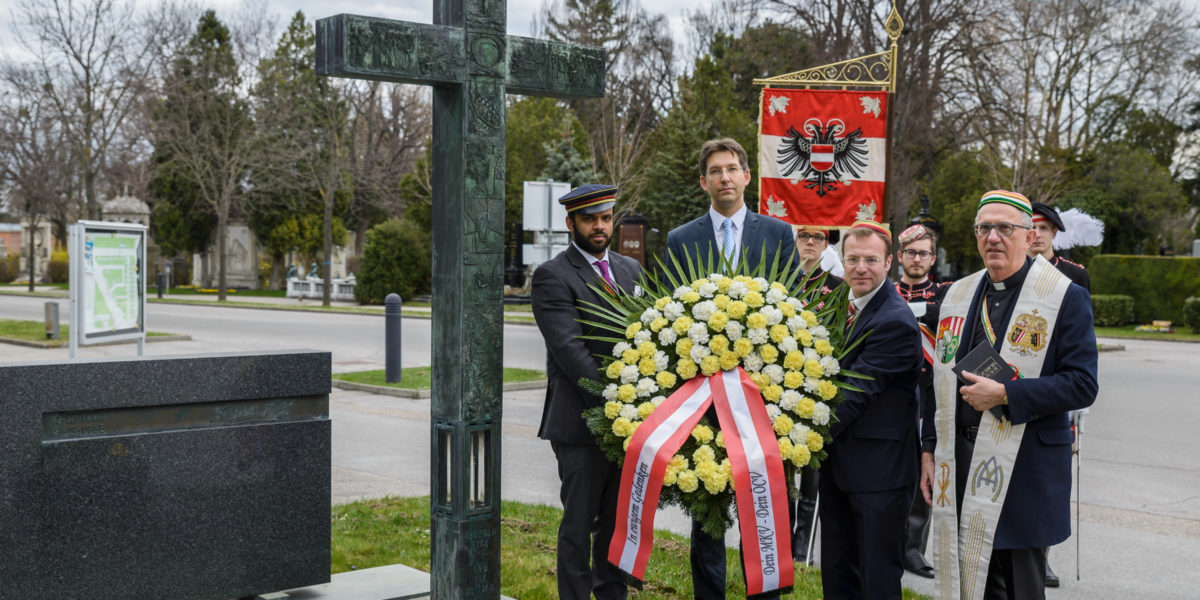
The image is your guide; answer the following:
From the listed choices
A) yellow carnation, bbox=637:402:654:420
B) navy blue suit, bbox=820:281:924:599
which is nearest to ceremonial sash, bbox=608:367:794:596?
yellow carnation, bbox=637:402:654:420

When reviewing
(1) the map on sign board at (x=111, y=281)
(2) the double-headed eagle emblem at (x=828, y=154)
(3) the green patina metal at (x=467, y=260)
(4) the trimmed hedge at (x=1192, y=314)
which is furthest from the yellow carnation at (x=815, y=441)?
(4) the trimmed hedge at (x=1192, y=314)

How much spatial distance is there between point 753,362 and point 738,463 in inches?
15.2

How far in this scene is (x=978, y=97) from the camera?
118 feet

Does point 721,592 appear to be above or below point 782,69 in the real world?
below

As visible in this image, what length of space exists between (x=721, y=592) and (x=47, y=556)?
281 centimetres

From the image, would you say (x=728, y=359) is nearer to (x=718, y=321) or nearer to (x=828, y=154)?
(x=718, y=321)

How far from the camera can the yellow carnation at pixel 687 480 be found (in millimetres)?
3537

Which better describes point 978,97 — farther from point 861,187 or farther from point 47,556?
point 47,556

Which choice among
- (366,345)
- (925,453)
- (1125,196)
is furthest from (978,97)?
(925,453)

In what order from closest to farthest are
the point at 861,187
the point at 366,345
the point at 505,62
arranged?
the point at 505,62 → the point at 861,187 → the point at 366,345

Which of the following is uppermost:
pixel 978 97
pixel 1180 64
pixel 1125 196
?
pixel 1180 64

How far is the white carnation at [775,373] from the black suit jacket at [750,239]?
1.13 meters

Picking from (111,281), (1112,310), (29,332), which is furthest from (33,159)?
(1112,310)

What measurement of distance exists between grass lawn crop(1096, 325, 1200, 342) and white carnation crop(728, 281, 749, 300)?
24.7 meters
